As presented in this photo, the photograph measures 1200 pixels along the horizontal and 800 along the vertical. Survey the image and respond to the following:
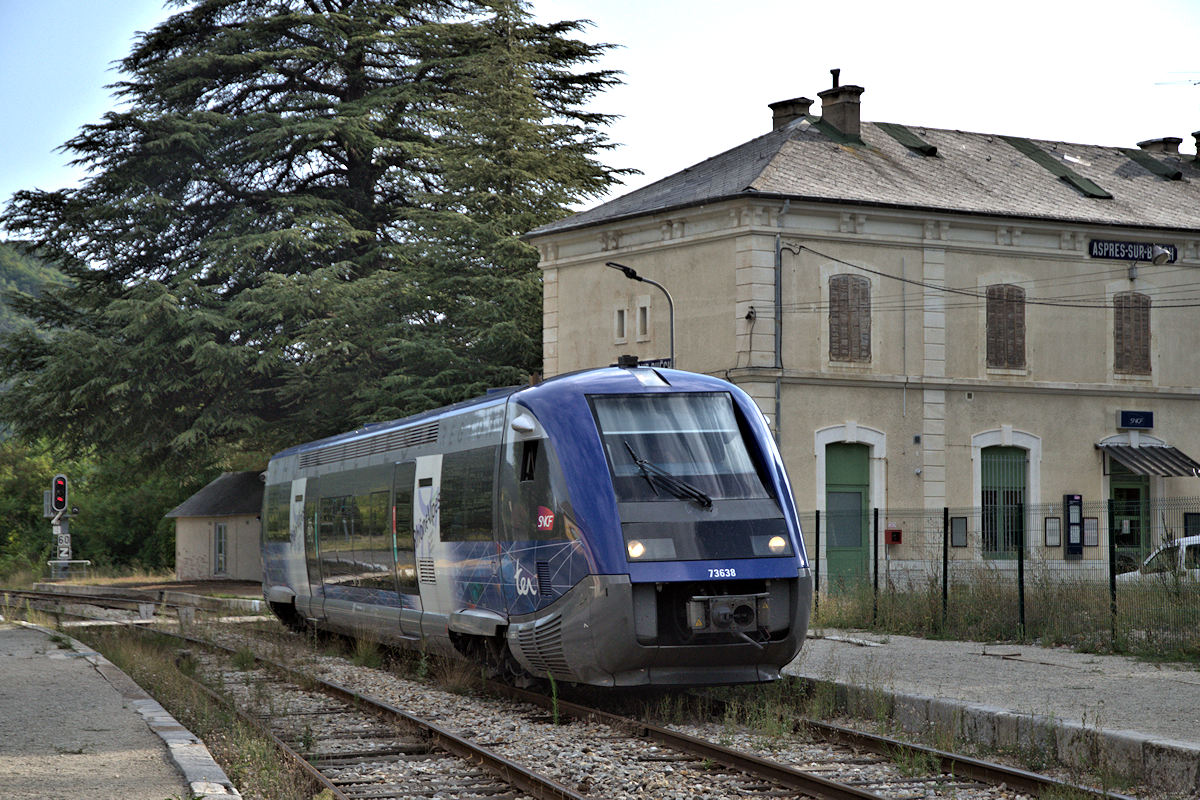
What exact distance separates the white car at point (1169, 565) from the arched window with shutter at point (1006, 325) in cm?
1341

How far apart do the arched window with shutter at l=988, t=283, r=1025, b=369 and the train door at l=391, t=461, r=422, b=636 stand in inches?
705

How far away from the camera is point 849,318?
2991 cm

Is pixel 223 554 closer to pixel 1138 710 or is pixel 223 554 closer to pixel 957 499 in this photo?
pixel 957 499

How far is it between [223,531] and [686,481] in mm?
36260

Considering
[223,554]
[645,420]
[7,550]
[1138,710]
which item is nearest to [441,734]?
[645,420]

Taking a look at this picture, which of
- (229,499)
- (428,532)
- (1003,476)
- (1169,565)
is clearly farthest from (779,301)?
(229,499)

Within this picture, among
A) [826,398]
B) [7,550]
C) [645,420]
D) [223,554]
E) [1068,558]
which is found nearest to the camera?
[645,420]

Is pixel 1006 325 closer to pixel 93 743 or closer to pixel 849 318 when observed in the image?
pixel 849 318

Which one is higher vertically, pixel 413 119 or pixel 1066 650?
pixel 413 119

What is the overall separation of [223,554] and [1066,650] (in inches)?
1358

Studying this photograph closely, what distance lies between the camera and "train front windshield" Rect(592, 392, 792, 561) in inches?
468

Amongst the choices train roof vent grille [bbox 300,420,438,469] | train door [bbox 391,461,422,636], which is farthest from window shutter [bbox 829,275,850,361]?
train door [bbox 391,461,422,636]

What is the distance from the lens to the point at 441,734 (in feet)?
35.9

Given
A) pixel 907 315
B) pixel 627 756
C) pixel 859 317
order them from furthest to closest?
pixel 907 315
pixel 859 317
pixel 627 756
